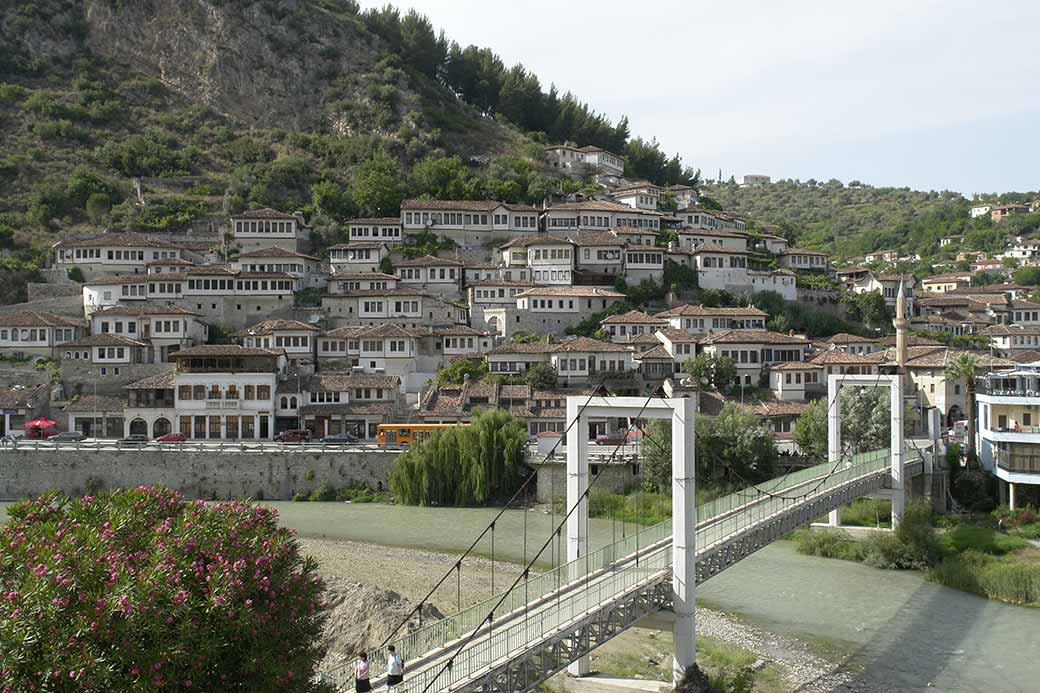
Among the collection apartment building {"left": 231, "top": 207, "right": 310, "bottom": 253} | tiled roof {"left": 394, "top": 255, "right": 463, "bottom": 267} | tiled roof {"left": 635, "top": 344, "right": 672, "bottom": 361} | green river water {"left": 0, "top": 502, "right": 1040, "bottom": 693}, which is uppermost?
apartment building {"left": 231, "top": 207, "right": 310, "bottom": 253}

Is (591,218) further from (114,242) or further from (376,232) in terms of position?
(114,242)

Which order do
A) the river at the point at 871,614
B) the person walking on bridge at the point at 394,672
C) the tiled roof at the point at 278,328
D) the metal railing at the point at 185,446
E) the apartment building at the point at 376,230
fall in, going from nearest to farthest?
the person walking on bridge at the point at 394,672 → the river at the point at 871,614 → the metal railing at the point at 185,446 → the tiled roof at the point at 278,328 → the apartment building at the point at 376,230

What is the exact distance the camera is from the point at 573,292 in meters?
53.2

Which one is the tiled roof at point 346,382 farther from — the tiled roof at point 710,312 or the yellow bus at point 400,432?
the tiled roof at point 710,312

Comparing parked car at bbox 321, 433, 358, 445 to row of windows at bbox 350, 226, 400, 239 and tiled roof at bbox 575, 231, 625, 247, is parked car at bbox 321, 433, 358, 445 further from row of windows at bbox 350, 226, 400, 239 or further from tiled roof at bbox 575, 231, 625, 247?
row of windows at bbox 350, 226, 400, 239

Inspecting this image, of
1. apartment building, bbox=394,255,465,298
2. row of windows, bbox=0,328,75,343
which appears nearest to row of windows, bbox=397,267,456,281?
apartment building, bbox=394,255,465,298

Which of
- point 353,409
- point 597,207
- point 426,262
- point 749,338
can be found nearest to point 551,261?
point 426,262

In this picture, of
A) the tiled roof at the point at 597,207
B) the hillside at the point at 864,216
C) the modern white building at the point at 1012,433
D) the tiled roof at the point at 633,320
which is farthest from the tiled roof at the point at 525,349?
the hillside at the point at 864,216

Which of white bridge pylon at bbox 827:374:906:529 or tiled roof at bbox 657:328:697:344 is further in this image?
tiled roof at bbox 657:328:697:344

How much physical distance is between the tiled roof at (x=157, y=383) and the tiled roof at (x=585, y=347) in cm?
1788

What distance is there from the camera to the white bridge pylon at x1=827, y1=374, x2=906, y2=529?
30.5 metres

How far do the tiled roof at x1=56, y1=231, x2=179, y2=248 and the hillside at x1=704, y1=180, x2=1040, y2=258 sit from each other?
5233 cm

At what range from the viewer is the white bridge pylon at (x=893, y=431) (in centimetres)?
3048

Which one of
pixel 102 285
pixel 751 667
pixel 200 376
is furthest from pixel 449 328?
pixel 751 667
